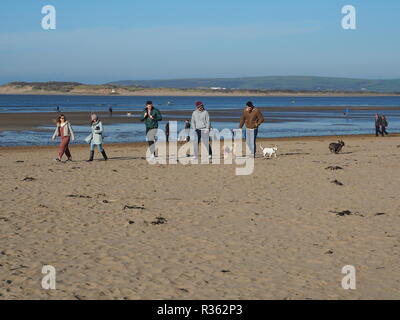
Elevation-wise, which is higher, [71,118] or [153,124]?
[153,124]

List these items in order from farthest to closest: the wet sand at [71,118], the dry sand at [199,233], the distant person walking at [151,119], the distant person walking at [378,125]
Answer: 1. the wet sand at [71,118]
2. the distant person walking at [378,125]
3. the distant person walking at [151,119]
4. the dry sand at [199,233]

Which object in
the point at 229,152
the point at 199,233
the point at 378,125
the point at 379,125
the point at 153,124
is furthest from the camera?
the point at 379,125

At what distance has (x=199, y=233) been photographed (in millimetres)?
Result: 8898

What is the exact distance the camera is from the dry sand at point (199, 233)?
6570mm

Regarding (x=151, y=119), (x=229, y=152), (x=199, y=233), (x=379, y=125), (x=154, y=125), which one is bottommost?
(x=199, y=233)

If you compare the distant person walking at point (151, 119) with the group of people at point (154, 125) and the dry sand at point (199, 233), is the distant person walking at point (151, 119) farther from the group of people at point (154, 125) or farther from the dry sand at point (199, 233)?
the dry sand at point (199, 233)

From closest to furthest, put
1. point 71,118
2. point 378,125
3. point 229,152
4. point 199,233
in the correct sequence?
1. point 199,233
2. point 229,152
3. point 378,125
4. point 71,118

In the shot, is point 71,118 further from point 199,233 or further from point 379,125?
point 199,233

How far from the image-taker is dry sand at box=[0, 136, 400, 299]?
6.57 m

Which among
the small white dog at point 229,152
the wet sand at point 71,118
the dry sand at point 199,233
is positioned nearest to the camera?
the dry sand at point 199,233

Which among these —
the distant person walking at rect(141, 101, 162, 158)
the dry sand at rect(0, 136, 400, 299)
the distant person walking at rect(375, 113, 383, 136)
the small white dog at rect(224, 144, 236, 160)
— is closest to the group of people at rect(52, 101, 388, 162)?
the distant person walking at rect(141, 101, 162, 158)

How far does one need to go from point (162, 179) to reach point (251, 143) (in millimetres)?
4454

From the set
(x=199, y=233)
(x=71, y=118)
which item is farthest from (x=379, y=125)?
(x=71, y=118)

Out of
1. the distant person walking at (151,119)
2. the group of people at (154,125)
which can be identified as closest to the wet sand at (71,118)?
the group of people at (154,125)
